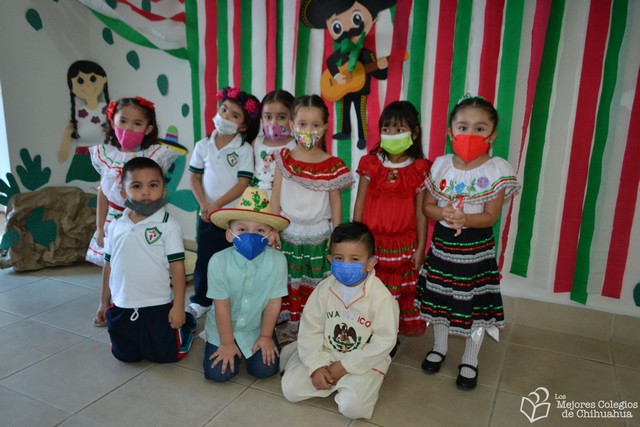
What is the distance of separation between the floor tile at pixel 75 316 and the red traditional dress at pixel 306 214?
1.21m

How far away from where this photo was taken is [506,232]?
2.76 meters

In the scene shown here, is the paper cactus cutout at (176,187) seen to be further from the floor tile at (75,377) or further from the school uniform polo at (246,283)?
the school uniform polo at (246,283)

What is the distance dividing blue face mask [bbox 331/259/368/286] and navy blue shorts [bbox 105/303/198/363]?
36.7 inches

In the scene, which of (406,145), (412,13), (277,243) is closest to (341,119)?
(412,13)

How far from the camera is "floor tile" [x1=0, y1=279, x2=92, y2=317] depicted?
2.87m

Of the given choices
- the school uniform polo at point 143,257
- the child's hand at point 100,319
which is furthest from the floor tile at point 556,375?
the child's hand at point 100,319

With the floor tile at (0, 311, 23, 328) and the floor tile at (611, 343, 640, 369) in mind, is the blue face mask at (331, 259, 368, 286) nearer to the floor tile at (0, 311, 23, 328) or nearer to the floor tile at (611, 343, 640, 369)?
the floor tile at (611, 343, 640, 369)

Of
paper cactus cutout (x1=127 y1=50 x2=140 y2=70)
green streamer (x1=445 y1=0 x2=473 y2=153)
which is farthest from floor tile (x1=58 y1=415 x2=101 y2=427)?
paper cactus cutout (x1=127 y1=50 x2=140 y2=70)

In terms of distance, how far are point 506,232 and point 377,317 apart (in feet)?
3.92

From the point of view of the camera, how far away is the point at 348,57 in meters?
2.96

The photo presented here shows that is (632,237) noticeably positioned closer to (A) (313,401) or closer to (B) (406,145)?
(B) (406,145)

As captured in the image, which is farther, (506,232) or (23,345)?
→ (506,232)

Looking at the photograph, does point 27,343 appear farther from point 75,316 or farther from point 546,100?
point 546,100

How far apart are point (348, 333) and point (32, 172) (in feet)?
9.83
